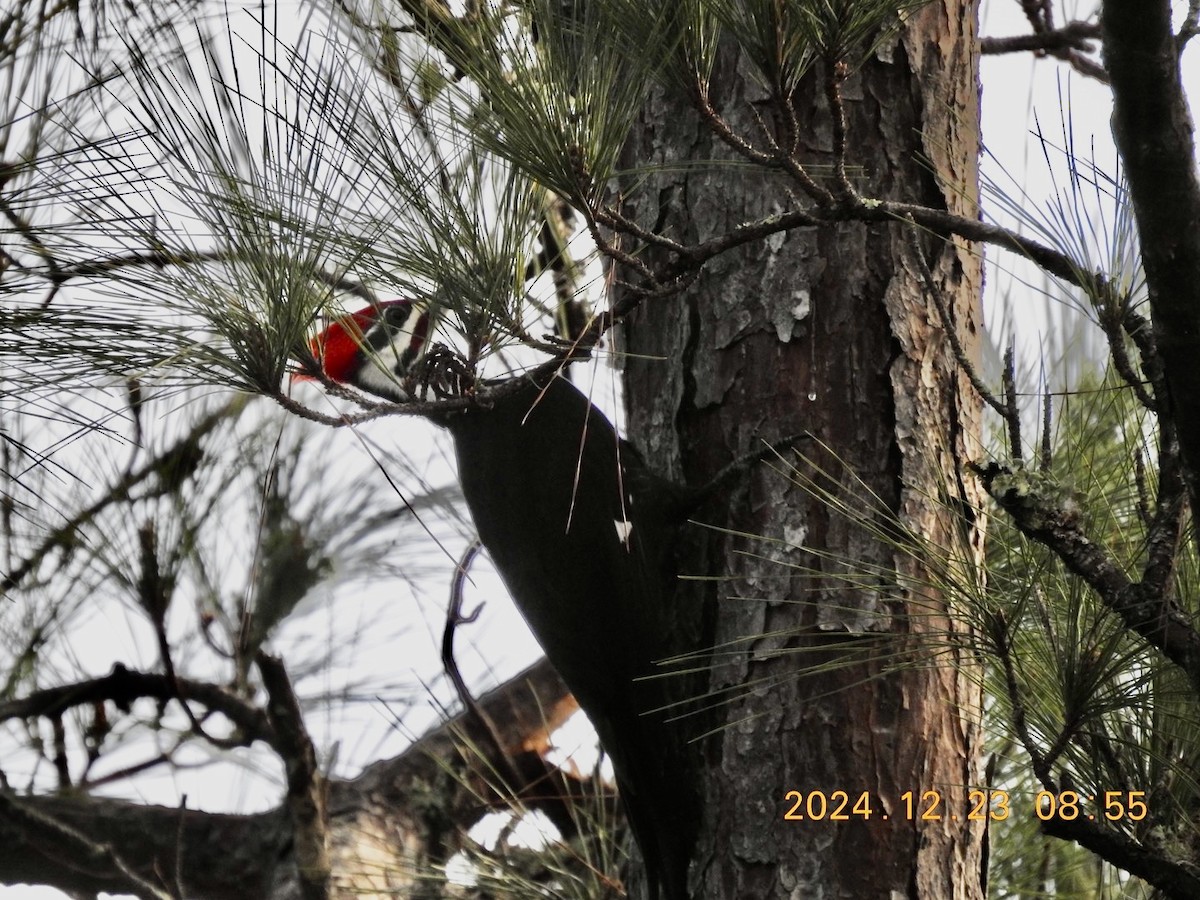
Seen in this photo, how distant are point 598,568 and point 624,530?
0.06 m

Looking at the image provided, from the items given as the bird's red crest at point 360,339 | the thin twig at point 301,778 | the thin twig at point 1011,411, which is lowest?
the thin twig at point 301,778

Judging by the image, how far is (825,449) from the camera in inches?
49.0

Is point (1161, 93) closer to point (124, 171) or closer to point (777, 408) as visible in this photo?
point (777, 408)

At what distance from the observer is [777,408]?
1389 millimetres

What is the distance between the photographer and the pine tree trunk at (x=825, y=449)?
127cm

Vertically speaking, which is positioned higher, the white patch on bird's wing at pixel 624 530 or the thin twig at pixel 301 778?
the white patch on bird's wing at pixel 624 530

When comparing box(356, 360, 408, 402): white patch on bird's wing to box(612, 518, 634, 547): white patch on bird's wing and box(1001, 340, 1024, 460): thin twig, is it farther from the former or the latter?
box(1001, 340, 1024, 460): thin twig

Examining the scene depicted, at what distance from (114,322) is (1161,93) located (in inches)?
32.6

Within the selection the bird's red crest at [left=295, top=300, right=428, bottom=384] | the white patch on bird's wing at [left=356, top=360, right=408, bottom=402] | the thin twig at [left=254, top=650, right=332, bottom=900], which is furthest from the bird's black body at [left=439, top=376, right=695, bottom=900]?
the white patch on bird's wing at [left=356, top=360, right=408, bottom=402]

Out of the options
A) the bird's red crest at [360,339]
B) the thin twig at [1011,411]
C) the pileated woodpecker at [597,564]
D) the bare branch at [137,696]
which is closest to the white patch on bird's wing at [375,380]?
the bird's red crest at [360,339]

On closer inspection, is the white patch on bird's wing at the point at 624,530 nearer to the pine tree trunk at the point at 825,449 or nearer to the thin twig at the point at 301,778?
the pine tree trunk at the point at 825,449

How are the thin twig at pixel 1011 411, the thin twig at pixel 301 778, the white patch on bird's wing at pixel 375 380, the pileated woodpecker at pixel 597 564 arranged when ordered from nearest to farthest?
the thin twig at pixel 1011 411, the pileated woodpecker at pixel 597 564, the thin twig at pixel 301 778, the white patch on bird's wing at pixel 375 380

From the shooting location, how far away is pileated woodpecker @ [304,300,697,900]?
138 cm

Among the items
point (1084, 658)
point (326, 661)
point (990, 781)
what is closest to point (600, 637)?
point (990, 781)
